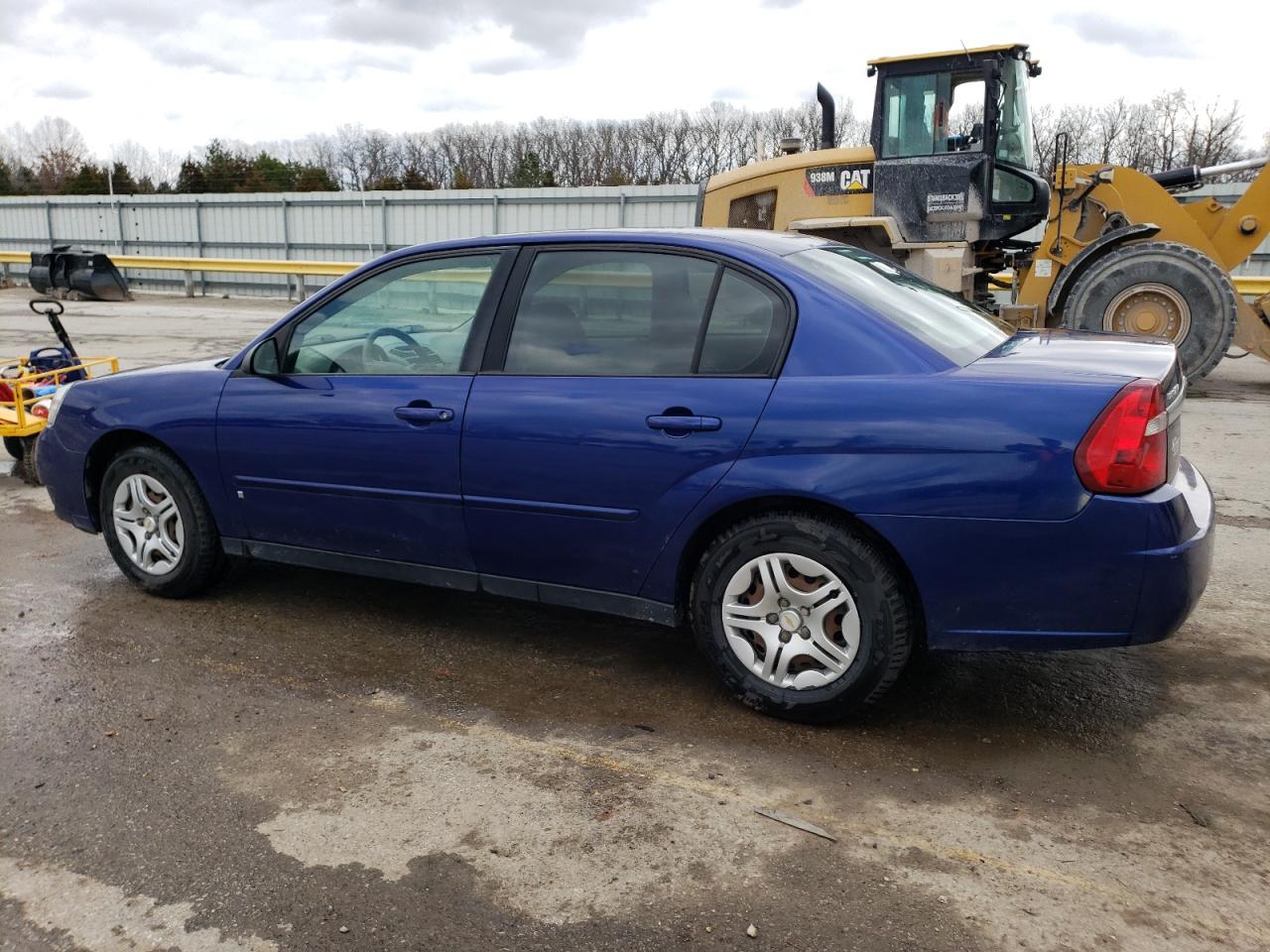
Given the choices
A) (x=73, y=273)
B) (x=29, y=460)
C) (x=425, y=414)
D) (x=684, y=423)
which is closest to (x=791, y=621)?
(x=684, y=423)

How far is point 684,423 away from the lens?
344 centimetres

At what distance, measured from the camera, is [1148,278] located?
10.3m

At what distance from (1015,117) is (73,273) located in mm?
23083

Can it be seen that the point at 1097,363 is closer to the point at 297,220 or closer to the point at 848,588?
the point at 848,588

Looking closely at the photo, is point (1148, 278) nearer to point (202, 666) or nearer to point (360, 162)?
point (202, 666)

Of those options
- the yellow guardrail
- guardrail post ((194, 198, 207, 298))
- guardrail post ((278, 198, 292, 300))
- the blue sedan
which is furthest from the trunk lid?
guardrail post ((194, 198, 207, 298))

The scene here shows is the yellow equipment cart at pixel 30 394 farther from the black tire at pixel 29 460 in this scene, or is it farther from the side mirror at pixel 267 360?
the side mirror at pixel 267 360

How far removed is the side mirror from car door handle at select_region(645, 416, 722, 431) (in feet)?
5.82

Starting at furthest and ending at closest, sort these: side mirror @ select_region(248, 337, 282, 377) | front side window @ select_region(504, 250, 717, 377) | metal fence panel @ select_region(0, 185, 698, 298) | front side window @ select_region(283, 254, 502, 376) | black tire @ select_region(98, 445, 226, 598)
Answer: metal fence panel @ select_region(0, 185, 698, 298) → black tire @ select_region(98, 445, 226, 598) → side mirror @ select_region(248, 337, 282, 377) → front side window @ select_region(283, 254, 502, 376) → front side window @ select_region(504, 250, 717, 377)

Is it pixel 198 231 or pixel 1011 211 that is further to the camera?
pixel 198 231

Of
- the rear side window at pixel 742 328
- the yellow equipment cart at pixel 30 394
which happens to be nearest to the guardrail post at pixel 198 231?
the yellow equipment cart at pixel 30 394

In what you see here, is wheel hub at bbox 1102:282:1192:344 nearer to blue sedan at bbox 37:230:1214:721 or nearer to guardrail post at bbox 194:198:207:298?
blue sedan at bbox 37:230:1214:721

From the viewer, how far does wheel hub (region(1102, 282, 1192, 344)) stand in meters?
10.3

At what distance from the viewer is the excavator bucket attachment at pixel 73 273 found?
84.2 ft
